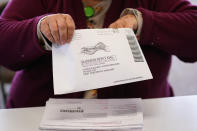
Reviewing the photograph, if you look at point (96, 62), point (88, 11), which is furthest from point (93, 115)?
point (88, 11)

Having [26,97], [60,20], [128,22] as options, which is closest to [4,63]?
[26,97]

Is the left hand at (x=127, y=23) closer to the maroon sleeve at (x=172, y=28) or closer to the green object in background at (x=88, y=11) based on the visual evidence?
the maroon sleeve at (x=172, y=28)

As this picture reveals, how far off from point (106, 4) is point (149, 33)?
19 centimetres

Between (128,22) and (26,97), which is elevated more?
(128,22)

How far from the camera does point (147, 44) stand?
0.87m

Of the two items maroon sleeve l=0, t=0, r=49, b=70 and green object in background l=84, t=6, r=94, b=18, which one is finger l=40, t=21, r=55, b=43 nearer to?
maroon sleeve l=0, t=0, r=49, b=70

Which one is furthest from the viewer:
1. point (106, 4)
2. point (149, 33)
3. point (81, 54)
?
point (106, 4)

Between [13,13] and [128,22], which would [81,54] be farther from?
[13,13]

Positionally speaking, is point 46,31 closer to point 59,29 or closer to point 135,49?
point 59,29

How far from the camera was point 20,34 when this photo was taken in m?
0.81

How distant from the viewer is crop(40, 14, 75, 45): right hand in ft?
2.32

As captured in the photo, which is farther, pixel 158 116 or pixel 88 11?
pixel 88 11

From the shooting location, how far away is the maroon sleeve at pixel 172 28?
840 mm

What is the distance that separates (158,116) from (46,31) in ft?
1.18
